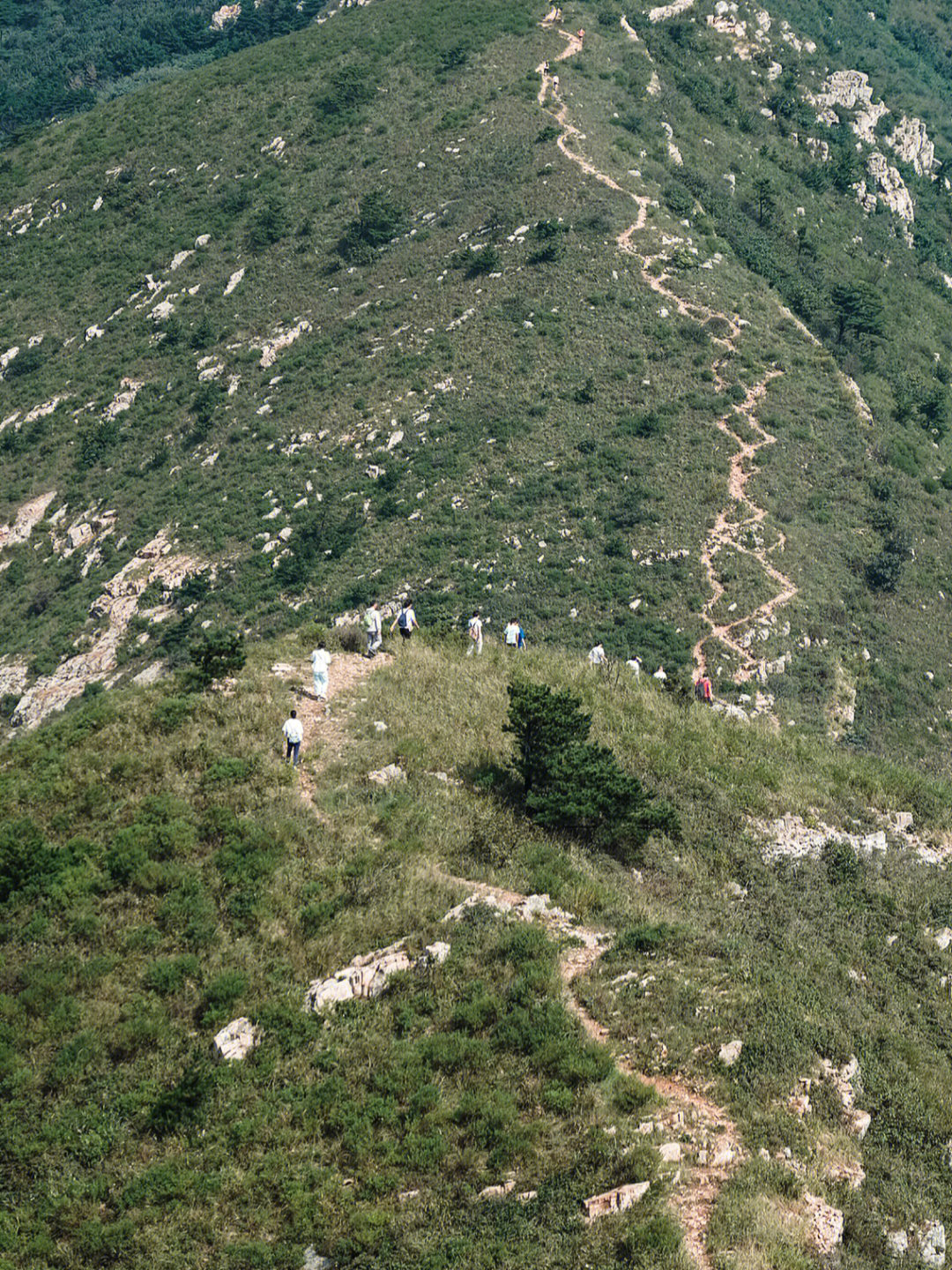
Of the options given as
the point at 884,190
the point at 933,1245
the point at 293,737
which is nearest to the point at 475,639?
the point at 293,737

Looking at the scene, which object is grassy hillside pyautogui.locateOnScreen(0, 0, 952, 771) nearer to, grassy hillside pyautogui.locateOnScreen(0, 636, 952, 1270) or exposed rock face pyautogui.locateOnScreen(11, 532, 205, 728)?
exposed rock face pyautogui.locateOnScreen(11, 532, 205, 728)

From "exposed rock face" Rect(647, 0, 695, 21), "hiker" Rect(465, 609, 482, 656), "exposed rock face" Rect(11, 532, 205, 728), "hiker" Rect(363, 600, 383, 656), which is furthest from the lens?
"exposed rock face" Rect(647, 0, 695, 21)

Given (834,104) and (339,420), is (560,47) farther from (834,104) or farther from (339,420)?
(339,420)

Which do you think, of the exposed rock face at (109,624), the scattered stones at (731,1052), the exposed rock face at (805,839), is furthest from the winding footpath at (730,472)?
the scattered stones at (731,1052)

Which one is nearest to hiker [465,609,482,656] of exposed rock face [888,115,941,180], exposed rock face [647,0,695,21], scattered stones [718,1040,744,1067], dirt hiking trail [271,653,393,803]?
dirt hiking trail [271,653,393,803]

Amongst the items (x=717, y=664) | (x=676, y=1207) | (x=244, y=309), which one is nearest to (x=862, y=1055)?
(x=676, y=1207)

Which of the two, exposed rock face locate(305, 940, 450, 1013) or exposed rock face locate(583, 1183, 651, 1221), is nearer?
exposed rock face locate(583, 1183, 651, 1221)

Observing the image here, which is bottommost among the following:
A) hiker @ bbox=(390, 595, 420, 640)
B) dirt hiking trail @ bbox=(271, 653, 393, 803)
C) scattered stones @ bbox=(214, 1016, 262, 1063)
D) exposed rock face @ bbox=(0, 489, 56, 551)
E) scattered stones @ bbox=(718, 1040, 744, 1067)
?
exposed rock face @ bbox=(0, 489, 56, 551)

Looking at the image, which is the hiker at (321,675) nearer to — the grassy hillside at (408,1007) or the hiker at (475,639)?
the grassy hillside at (408,1007)
